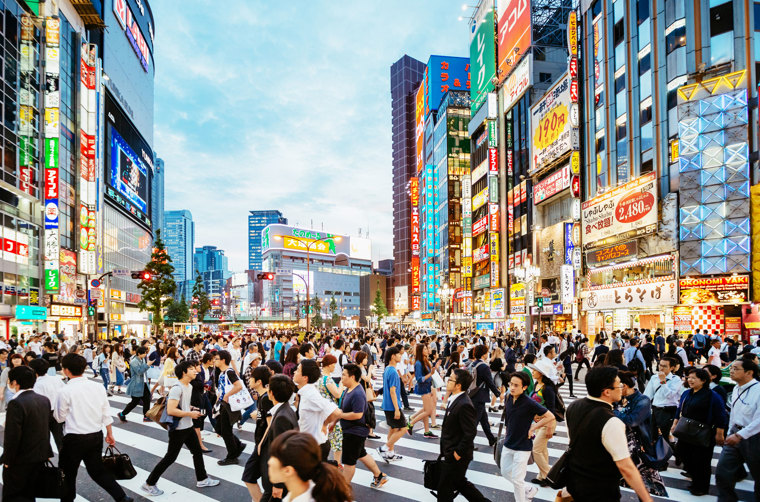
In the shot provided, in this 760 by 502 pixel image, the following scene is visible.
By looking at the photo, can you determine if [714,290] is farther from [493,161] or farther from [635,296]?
[493,161]

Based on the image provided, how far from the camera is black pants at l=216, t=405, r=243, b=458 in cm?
774

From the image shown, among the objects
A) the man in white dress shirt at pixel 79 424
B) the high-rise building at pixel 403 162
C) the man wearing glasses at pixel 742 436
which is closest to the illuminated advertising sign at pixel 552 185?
the man wearing glasses at pixel 742 436

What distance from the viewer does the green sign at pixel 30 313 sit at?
3344 cm

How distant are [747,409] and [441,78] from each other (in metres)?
95.6

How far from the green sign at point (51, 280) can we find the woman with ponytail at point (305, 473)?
41556 mm

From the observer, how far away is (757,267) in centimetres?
2516

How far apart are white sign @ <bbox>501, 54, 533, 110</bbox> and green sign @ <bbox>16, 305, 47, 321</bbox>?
4366 centimetres

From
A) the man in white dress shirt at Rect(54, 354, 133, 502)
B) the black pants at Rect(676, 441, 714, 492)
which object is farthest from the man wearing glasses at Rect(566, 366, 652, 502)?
the man in white dress shirt at Rect(54, 354, 133, 502)

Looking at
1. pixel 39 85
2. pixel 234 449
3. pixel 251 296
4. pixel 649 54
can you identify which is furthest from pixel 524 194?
pixel 251 296

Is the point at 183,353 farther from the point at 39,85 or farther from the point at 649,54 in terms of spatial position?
the point at 39,85

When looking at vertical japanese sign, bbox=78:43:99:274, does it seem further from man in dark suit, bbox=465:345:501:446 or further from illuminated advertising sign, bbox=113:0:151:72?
man in dark suit, bbox=465:345:501:446

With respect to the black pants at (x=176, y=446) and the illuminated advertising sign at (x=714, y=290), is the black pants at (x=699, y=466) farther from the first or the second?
the illuminated advertising sign at (x=714, y=290)

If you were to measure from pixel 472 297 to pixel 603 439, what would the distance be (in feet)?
197

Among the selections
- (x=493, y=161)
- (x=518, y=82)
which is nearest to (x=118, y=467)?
(x=493, y=161)
